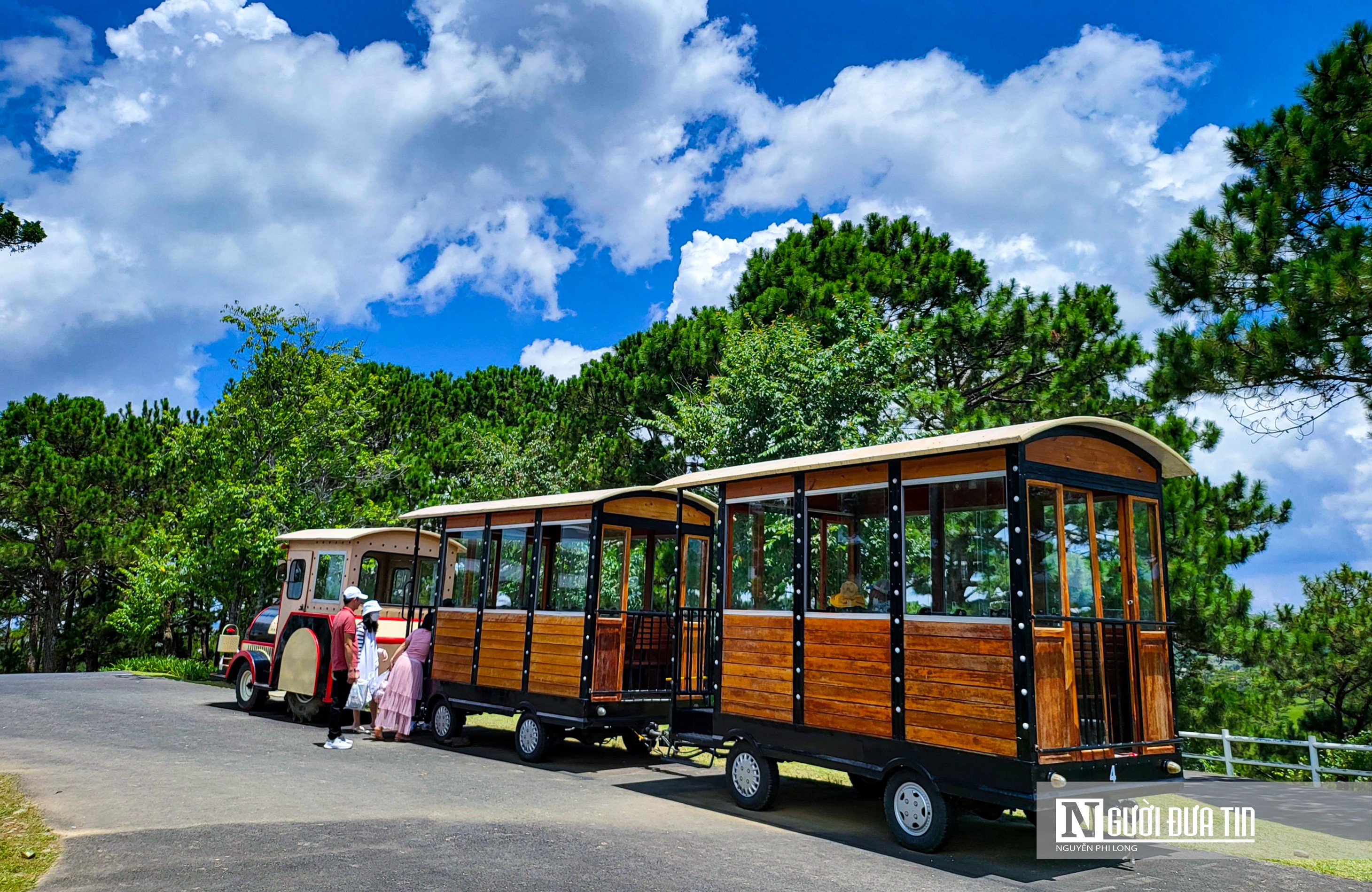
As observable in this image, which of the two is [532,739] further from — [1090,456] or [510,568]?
[1090,456]

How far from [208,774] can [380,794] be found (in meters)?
1.83

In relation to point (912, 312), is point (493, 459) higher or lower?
lower

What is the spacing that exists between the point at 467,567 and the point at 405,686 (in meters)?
1.79

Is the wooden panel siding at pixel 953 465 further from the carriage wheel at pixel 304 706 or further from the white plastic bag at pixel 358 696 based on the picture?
the carriage wheel at pixel 304 706

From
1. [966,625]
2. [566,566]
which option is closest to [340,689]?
[566,566]

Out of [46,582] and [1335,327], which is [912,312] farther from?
[46,582]

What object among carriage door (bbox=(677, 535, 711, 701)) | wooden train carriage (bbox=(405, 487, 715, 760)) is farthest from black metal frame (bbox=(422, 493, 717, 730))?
carriage door (bbox=(677, 535, 711, 701))

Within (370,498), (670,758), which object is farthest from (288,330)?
(670,758)

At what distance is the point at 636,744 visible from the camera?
39.0 ft

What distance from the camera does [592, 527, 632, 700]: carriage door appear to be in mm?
10211

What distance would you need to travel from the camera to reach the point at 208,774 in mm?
8406

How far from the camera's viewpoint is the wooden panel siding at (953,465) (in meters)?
6.74

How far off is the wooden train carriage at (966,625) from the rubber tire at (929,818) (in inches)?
0.7

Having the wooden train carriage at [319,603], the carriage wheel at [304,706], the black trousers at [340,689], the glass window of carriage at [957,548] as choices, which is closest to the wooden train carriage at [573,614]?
the black trousers at [340,689]
